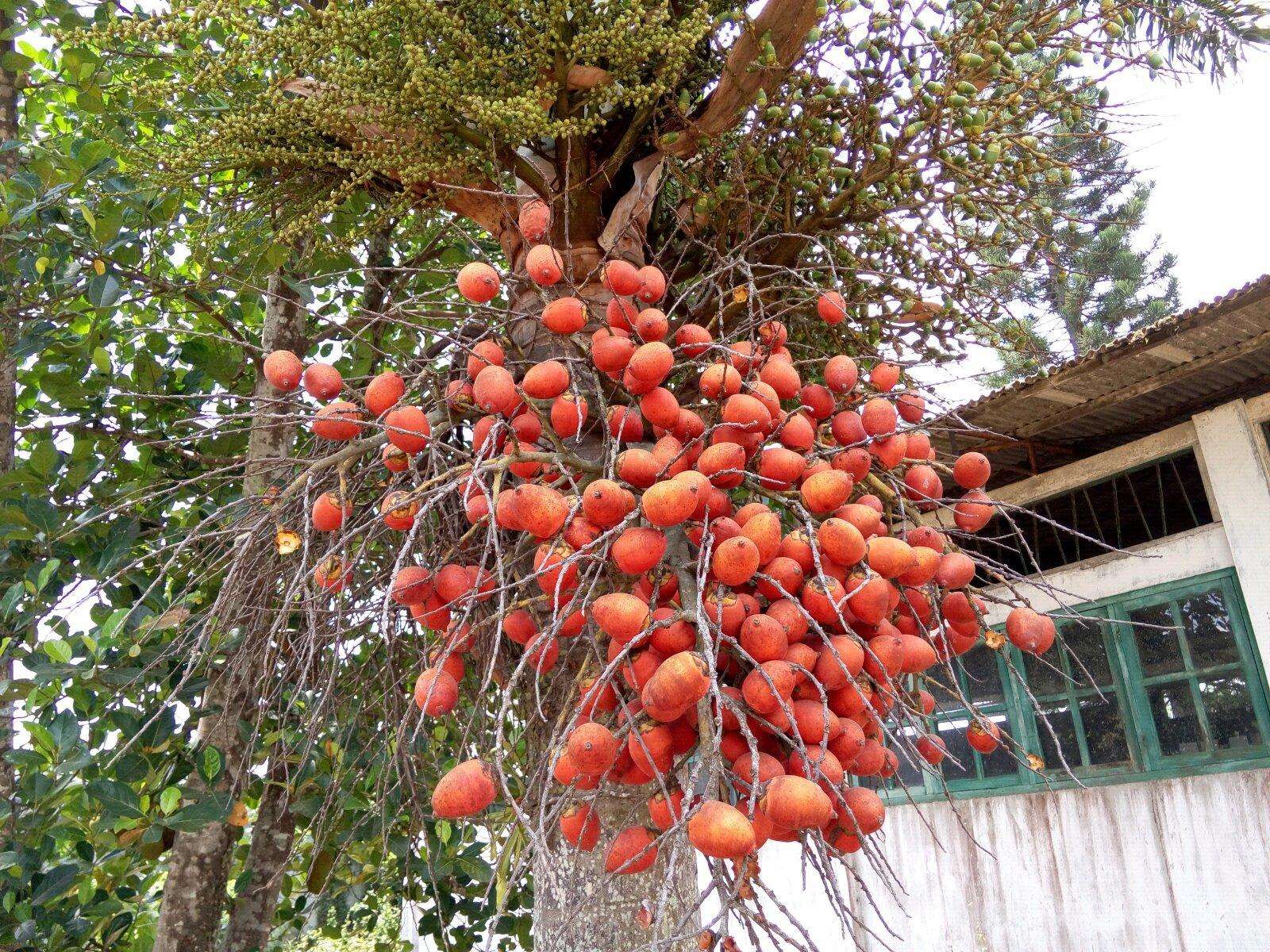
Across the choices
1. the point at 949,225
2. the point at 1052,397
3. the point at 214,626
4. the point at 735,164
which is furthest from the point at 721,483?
the point at 1052,397

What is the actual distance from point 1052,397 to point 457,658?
3491mm

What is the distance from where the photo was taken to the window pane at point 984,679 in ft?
16.2

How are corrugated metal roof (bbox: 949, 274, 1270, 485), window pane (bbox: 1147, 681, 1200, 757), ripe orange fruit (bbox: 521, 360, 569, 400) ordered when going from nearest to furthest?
ripe orange fruit (bbox: 521, 360, 569, 400), corrugated metal roof (bbox: 949, 274, 1270, 485), window pane (bbox: 1147, 681, 1200, 757)

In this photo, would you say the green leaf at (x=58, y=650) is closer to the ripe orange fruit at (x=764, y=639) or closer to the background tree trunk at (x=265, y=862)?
the background tree trunk at (x=265, y=862)

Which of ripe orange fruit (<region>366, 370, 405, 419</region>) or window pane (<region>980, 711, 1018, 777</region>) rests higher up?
ripe orange fruit (<region>366, 370, 405, 419</region>)

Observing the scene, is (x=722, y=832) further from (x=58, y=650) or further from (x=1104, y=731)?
(x=1104, y=731)

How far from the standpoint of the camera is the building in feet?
12.4

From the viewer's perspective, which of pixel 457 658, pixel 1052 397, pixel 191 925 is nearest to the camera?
pixel 457 658

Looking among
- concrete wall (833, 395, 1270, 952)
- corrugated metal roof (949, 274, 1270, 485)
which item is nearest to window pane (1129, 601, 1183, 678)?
concrete wall (833, 395, 1270, 952)

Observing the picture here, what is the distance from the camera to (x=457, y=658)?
156cm

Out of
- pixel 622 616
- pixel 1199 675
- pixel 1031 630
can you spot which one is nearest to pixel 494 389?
pixel 622 616

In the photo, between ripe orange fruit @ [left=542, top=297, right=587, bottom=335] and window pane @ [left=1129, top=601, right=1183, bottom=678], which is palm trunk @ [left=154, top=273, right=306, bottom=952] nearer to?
ripe orange fruit @ [left=542, top=297, right=587, bottom=335]

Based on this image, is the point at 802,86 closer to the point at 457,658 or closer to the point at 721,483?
the point at 721,483

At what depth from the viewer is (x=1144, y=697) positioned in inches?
167
